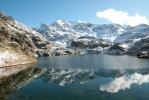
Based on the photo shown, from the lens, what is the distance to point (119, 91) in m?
67.8

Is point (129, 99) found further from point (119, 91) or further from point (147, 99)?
point (119, 91)

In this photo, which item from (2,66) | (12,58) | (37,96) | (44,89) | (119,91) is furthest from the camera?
(12,58)

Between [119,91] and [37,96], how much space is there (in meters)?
21.9

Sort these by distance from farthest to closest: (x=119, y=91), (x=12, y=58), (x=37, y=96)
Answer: (x=12, y=58), (x=119, y=91), (x=37, y=96)

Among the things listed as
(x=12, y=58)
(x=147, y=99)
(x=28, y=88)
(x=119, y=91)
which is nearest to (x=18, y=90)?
(x=28, y=88)

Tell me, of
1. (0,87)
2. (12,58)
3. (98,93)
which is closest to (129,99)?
(98,93)

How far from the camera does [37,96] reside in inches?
2472

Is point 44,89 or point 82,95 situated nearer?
point 82,95

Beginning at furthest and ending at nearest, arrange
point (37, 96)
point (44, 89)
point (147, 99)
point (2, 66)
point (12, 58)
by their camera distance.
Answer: point (12, 58)
point (2, 66)
point (44, 89)
point (37, 96)
point (147, 99)

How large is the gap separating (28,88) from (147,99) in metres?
35.2

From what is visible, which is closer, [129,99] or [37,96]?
[129,99]

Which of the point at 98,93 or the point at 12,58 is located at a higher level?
the point at 12,58

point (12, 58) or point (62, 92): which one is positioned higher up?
point (12, 58)

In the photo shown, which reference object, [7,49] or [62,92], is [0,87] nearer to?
[62,92]
